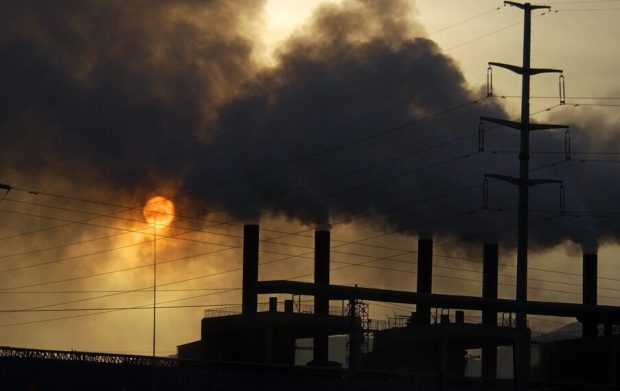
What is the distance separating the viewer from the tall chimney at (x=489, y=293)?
72062mm

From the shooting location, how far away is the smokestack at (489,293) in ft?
237

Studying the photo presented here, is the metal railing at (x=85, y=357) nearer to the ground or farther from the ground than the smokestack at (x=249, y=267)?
nearer to the ground

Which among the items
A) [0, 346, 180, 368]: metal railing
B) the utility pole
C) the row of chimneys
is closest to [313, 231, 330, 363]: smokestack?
the row of chimneys

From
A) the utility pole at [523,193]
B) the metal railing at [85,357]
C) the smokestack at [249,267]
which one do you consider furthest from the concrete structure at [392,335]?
the utility pole at [523,193]

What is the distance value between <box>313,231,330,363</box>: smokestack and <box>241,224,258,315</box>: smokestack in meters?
4.02

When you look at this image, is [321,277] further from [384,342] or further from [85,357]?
[85,357]

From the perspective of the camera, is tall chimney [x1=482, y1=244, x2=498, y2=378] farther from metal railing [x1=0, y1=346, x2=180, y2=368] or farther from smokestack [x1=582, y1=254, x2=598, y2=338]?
metal railing [x1=0, y1=346, x2=180, y2=368]

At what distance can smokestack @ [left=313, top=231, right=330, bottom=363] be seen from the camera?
69.3 metres

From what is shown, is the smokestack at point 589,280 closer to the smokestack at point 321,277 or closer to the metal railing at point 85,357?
the smokestack at point 321,277

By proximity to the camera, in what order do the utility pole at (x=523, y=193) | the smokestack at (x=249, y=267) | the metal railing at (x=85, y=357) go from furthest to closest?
1. the smokestack at (x=249, y=267)
2. the metal railing at (x=85, y=357)
3. the utility pole at (x=523, y=193)

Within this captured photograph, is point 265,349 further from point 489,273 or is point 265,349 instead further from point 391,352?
point 489,273

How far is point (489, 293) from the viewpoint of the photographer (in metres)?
71.6

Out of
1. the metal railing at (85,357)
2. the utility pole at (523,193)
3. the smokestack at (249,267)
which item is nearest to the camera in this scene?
the utility pole at (523,193)

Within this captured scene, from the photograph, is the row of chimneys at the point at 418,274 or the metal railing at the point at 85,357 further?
the row of chimneys at the point at 418,274
